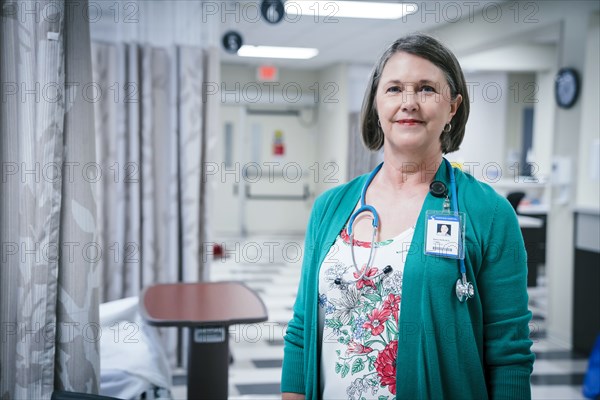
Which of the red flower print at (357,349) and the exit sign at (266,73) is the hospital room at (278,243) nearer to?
the red flower print at (357,349)

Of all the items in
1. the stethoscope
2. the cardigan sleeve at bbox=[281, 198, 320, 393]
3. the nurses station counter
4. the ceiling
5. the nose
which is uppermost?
the ceiling

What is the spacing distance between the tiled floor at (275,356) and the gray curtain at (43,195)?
1445 mm

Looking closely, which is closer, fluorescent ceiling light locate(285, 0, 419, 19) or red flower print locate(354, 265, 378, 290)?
red flower print locate(354, 265, 378, 290)

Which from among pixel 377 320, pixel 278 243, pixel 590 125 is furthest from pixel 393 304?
pixel 590 125

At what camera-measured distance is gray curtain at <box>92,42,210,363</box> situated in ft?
13.2

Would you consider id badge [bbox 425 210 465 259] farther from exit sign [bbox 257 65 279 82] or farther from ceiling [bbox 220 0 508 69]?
exit sign [bbox 257 65 279 82]

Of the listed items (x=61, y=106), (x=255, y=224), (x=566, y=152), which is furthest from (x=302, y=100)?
(x=61, y=106)

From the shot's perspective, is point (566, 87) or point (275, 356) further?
point (566, 87)

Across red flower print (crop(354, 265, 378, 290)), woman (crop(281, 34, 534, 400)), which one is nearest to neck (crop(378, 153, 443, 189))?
woman (crop(281, 34, 534, 400))

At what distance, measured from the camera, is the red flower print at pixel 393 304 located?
4.56 ft

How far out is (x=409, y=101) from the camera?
4.57ft

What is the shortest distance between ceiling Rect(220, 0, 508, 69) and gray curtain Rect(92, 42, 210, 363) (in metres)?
2.23

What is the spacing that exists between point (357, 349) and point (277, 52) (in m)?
8.36

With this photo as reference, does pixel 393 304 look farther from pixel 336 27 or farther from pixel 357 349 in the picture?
pixel 336 27
